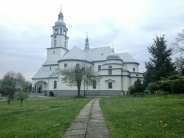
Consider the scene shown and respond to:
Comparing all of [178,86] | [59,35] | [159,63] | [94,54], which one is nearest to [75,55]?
[94,54]

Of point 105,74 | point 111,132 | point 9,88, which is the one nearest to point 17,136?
point 111,132

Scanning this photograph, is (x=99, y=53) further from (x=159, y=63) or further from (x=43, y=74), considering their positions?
(x=159, y=63)

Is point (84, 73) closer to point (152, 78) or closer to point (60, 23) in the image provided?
point (152, 78)

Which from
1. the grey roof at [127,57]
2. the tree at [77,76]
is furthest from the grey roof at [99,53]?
the tree at [77,76]

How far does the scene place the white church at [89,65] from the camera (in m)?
42.9

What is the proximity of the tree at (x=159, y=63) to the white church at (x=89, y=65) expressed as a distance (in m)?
12.0

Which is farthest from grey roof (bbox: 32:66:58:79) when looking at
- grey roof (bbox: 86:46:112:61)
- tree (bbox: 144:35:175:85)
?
tree (bbox: 144:35:175:85)

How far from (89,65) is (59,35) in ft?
43.4

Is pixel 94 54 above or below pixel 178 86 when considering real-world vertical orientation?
above

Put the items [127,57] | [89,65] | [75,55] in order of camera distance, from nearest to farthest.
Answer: [75,55] < [89,65] < [127,57]

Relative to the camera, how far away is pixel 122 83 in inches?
1708

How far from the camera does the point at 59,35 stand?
52.3 meters

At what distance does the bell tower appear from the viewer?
5242 cm

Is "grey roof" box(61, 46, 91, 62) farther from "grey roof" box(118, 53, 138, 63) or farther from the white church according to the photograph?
"grey roof" box(118, 53, 138, 63)
